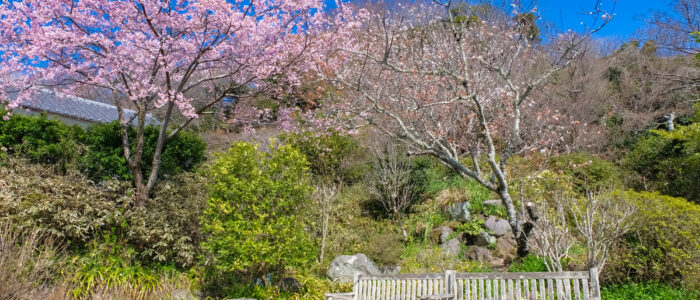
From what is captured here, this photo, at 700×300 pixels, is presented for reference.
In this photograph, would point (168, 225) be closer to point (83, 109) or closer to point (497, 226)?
point (497, 226)

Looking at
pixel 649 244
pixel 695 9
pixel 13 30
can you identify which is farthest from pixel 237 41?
pixel 695 9

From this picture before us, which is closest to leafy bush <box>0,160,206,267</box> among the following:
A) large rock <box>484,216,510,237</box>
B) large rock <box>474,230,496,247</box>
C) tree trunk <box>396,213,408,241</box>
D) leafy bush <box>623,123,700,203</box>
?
tree trunk <box>396,213,408,241</box>

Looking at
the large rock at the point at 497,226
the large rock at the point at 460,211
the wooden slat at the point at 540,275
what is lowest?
the wooden slat at the point at 540,275

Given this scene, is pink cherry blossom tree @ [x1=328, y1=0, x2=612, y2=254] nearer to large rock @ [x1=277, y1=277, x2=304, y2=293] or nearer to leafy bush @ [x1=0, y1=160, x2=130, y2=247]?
large rock @ [x1=277, y1=277, x2=304, y2=293]

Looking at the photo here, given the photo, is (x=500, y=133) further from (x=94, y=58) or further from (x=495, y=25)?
(x=94, y=58)

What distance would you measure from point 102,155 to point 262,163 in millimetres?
3472

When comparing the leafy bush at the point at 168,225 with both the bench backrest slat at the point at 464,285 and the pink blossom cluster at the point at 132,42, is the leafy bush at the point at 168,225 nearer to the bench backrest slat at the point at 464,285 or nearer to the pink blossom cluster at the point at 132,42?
the pink blossom cluster at the point at 132,42

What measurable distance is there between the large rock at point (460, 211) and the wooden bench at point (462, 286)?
159 inches

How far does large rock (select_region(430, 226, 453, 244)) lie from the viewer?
9.16 metres

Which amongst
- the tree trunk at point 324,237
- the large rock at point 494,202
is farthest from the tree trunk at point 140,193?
the large rock at point 494,202

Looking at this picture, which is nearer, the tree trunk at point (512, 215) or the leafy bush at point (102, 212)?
the leafy bush at point (102, 212)

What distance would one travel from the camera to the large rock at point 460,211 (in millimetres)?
9492

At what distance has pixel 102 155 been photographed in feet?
26.8

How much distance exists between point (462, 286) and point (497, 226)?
14.0ft
